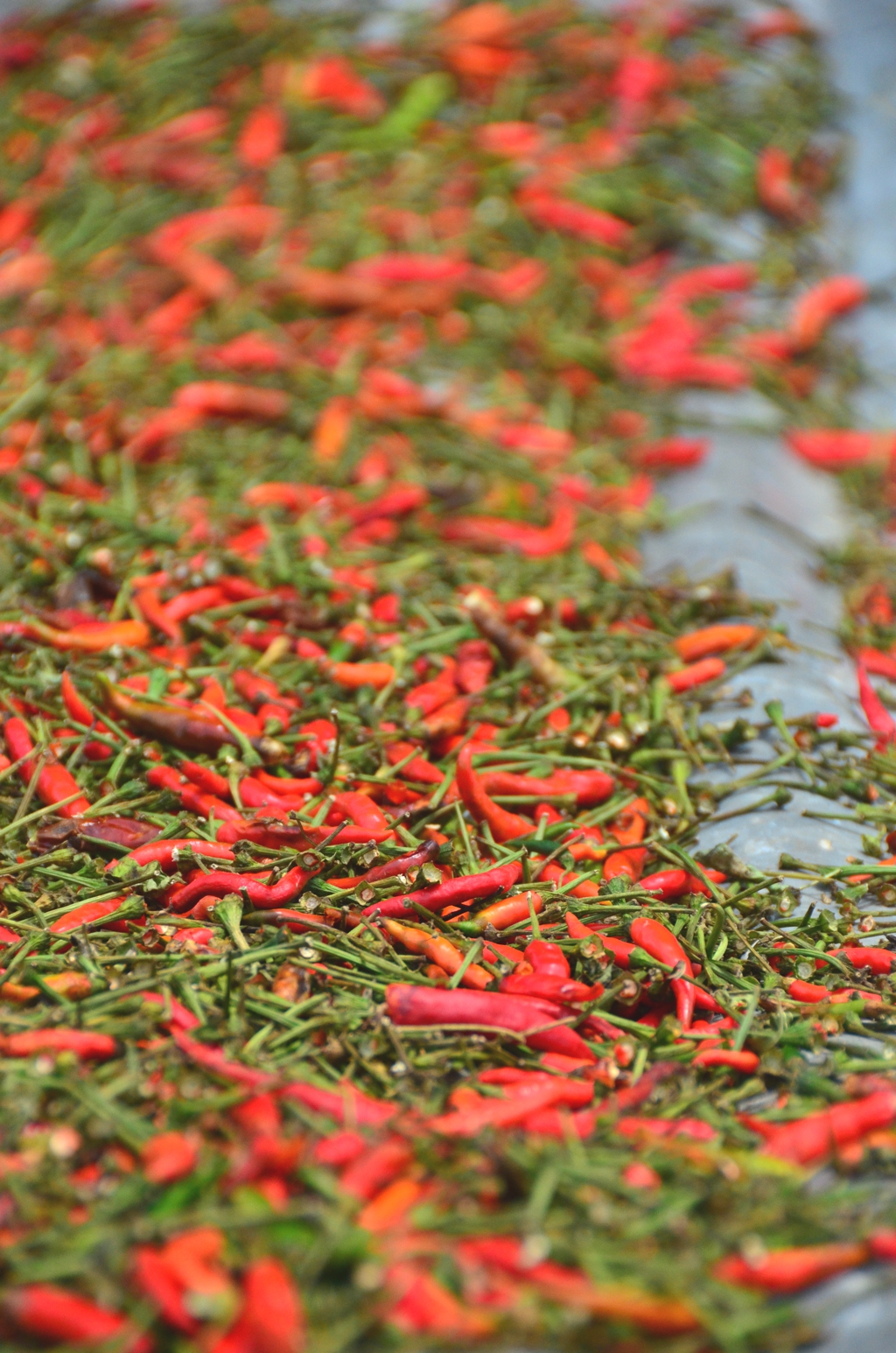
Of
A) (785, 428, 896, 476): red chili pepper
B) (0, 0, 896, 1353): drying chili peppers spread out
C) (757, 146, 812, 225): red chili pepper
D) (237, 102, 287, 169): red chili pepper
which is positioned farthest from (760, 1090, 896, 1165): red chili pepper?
(237, 102, 287, 169): red chili pepper

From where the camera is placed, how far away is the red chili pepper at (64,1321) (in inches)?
80.1

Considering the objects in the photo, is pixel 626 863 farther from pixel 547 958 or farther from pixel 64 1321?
pixel 64 1321

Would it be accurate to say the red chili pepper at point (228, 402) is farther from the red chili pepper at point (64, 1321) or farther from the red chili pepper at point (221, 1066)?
the red chili pepper at point (64, 1321)

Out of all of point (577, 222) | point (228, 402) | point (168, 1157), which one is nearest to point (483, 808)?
point (168, 1157)

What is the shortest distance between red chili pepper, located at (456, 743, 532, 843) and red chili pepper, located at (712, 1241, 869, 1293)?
1416 mm

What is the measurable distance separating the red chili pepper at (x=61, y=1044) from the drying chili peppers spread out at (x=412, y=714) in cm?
1

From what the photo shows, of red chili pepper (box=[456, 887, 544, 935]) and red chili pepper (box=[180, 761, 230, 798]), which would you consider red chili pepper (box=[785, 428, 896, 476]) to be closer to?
red chili pepper (box=[456, 887, 544, 935])

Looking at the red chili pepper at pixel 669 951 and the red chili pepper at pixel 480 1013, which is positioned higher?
the red chili pepper at pixel 480 1013

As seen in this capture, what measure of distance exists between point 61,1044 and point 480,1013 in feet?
3.24

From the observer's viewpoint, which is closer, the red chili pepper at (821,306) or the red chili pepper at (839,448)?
the red chili pepper at (839,448)

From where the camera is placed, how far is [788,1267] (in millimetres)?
2223

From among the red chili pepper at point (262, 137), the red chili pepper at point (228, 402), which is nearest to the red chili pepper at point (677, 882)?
the red chili pepper at point (228, 402)

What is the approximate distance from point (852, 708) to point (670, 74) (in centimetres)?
494

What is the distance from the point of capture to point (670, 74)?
716 centimetres
